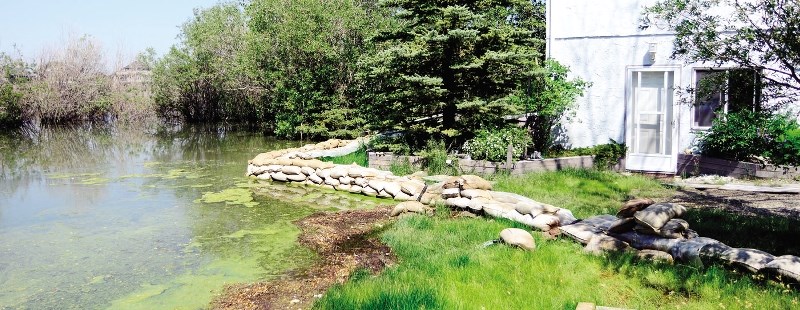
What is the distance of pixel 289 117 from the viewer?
22328 mm

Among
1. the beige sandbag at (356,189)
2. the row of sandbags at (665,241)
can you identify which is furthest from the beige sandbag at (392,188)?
the row of sandbags at (665,241)

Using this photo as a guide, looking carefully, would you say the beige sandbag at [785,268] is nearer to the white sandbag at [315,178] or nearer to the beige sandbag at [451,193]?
the beige sandbag at [451,193]

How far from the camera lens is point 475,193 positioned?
8.72 meters

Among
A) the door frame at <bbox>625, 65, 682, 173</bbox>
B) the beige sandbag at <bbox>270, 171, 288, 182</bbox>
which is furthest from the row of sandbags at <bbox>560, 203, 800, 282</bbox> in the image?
the beige sandbag at <bbox>270, 171, 288, 182</bbox>

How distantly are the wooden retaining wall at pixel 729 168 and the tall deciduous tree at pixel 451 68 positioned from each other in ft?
11.5

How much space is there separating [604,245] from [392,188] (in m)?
5.20

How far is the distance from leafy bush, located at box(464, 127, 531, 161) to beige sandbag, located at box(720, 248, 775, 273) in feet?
20.9

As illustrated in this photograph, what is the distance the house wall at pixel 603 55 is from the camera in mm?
11732

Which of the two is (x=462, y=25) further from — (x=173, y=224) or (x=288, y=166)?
(x=173, y=224)

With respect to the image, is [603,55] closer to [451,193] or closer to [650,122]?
[650,122]

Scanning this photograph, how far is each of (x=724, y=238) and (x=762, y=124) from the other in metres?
5.32

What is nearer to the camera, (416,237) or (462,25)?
(416,237)

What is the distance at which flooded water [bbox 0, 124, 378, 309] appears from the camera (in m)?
6.32

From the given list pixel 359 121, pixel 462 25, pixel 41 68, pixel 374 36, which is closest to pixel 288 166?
pixel 374 36
